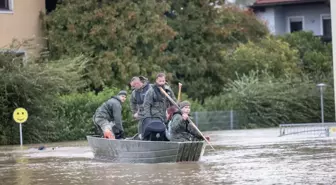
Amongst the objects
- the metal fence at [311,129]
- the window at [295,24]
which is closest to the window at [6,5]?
the metal fence at [311,129]

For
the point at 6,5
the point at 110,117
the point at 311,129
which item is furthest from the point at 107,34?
the point at 110,117

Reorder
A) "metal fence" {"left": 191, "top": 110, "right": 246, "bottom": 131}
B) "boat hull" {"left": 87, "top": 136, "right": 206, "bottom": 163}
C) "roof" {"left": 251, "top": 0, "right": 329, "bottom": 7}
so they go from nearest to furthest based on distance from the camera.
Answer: "boat hull" {"left": 87, "top": 136, "right": 206, "bottom": 163} < "metal fence" {"left": 191, "top": 110, "right": 246, "bottom": 131} < "roof" {"left": 251, "top": 0, "right": 329, "bottom": 7}

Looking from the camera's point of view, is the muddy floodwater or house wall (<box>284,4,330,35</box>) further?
house wall (<box>284,4,330,35</box>)

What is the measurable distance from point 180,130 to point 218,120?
2104cm

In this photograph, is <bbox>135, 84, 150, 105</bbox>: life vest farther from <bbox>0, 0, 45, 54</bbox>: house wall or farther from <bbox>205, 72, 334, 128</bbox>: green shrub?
<bbox>205, 72, 334, 128</bbox>: green shrub

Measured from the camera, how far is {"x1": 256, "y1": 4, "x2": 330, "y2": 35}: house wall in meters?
61.1

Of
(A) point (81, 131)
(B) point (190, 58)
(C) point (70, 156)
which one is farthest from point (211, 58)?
(C) point (70, 156)

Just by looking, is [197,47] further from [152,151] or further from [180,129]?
[152,151]

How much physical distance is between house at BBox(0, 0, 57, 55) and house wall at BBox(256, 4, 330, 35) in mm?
26607

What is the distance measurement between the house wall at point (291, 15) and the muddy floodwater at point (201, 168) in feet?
123

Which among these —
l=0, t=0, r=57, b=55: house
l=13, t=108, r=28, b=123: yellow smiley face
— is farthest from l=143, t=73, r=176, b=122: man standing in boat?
l=0, t=0, r=57, b=55: house

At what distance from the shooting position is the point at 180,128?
19375 millimetres

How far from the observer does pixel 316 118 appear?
42.3 meters

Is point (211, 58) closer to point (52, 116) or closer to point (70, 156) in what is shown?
point (52, 116)
